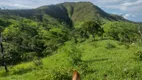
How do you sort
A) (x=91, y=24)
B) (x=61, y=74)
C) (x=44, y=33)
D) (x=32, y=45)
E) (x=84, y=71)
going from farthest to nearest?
(x=44, y=33), (x=32, y=45), (x=91, y=24), (x=84, y=71), (x=61, y=74)

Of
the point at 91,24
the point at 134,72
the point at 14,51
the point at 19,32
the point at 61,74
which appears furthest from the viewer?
the point at 19,32

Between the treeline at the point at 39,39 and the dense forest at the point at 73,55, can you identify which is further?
the treeline at the point at 39,39

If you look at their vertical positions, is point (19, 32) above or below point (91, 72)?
below

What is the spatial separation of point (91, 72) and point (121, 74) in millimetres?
5184

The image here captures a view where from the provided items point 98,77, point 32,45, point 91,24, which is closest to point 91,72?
point 98,77

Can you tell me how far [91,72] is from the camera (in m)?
35.6

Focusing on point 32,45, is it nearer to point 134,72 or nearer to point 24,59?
point 24,59

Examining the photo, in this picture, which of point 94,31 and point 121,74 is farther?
point 94,31

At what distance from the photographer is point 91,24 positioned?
99250mm

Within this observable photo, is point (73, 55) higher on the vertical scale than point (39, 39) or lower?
higher

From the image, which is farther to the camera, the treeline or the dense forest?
the treeline

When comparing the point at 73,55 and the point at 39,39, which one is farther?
the point at 39,39

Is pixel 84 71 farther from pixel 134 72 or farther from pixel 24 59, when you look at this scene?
pixel 24 59

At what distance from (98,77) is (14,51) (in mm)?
79064
